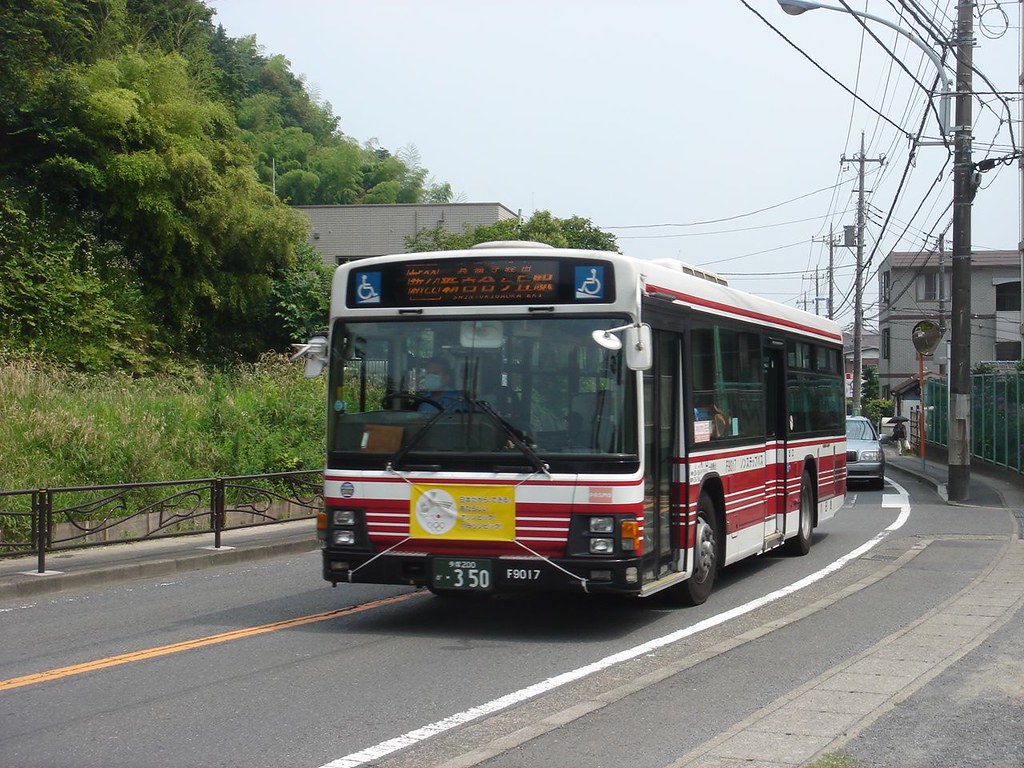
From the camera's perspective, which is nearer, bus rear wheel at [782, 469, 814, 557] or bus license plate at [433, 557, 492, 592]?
bus license plate at [433, 557, 492, 592]

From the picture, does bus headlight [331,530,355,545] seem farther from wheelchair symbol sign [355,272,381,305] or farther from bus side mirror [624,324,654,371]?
bus side mirror [624,324,654,371]

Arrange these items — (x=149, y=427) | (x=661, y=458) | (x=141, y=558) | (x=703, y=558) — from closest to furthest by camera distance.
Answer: (x=661, y=458)
(x=703, y=558)
(x=141, y=558)
(x=149, y=427)

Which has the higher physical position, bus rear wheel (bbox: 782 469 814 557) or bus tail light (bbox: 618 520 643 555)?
bus tail light (bbox: 618 520 643 555)

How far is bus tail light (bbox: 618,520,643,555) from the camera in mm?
8984

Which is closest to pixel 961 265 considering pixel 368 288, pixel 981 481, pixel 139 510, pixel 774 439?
pixel 981 481

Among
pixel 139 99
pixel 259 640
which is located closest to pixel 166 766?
pixel 259 640

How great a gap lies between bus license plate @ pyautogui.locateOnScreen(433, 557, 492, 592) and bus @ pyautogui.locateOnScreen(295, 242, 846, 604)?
1 centimetres

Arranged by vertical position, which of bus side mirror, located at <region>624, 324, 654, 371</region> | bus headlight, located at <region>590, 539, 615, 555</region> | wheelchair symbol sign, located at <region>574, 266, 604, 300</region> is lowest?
bus headlight, located at <region>590, 539, 615, 555</region>

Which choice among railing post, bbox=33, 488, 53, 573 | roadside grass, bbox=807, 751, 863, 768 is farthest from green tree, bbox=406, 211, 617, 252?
Result: roadside grass, bbox=807, 751, 863, 768

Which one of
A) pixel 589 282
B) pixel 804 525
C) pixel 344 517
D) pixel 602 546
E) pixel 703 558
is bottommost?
pixel 804 525

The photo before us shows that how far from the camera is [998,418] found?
31062 millimetres

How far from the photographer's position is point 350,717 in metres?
6.88

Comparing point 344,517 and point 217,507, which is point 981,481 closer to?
point 217,507

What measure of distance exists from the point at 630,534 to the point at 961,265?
1818cm
